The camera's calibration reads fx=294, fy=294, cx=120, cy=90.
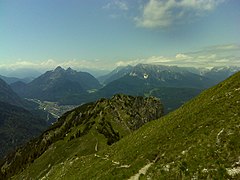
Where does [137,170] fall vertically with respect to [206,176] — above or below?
below

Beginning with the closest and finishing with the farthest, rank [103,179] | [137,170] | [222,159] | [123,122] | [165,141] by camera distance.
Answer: [222,159] → [137,170] → [103,179] → [165,141] → [123,122]

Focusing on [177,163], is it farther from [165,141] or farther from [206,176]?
[165,141]

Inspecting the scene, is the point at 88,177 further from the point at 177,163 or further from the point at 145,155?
the point at 177,163

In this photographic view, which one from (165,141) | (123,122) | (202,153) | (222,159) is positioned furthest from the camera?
(123,122)

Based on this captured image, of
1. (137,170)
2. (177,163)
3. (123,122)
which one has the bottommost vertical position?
(123,122)

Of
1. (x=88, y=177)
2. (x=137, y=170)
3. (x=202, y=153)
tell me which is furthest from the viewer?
(x=88, y=177)

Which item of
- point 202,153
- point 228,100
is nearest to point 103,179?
point 202,153

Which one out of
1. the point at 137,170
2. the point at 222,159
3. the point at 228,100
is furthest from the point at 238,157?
the point at 228,100

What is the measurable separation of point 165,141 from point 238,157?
16.5m

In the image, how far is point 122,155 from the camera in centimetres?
5334

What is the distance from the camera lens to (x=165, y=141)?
158 feet

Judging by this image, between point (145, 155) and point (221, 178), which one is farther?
point (145, 155)

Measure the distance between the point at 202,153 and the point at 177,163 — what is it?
331 cm

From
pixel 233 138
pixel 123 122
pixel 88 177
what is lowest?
pixel 123 122
